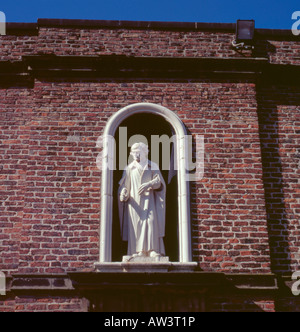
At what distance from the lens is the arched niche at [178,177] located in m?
6.74

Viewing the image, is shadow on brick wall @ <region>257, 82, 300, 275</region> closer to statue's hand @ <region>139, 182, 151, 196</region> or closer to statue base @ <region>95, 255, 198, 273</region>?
statue base @ <region>95, 255, 198, 273</region>

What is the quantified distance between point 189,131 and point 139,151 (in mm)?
794

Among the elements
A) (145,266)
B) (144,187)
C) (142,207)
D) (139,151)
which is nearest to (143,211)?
(142,207)

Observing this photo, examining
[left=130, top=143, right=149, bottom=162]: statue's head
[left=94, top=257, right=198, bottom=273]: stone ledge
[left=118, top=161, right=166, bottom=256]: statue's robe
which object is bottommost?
[left=94, top=257, right=198, bottom=273]: stone ledge

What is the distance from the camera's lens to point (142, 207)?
706cm

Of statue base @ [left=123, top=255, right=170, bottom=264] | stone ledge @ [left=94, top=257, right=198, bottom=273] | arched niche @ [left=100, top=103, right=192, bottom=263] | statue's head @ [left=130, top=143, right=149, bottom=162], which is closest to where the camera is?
stone ledge @ [left=94, top=257, right=198, bottom=273]

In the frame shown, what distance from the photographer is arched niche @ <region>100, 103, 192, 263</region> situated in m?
6.74

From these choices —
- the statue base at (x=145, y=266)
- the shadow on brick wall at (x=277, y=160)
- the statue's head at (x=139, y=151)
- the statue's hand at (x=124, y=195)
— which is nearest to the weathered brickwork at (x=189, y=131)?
the shadow on brick wall at (x=277, y=160)

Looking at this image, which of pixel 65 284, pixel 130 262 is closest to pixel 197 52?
pixel 130 262

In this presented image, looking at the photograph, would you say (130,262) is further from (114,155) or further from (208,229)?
(114,155)

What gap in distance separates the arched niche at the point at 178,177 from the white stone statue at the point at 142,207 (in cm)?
23

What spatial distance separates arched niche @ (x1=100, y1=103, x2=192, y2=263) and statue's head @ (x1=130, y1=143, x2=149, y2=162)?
321mm

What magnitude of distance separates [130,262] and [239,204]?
1.75 m

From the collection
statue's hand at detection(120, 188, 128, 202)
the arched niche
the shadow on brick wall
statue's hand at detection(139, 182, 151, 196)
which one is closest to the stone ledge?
the arched niche
